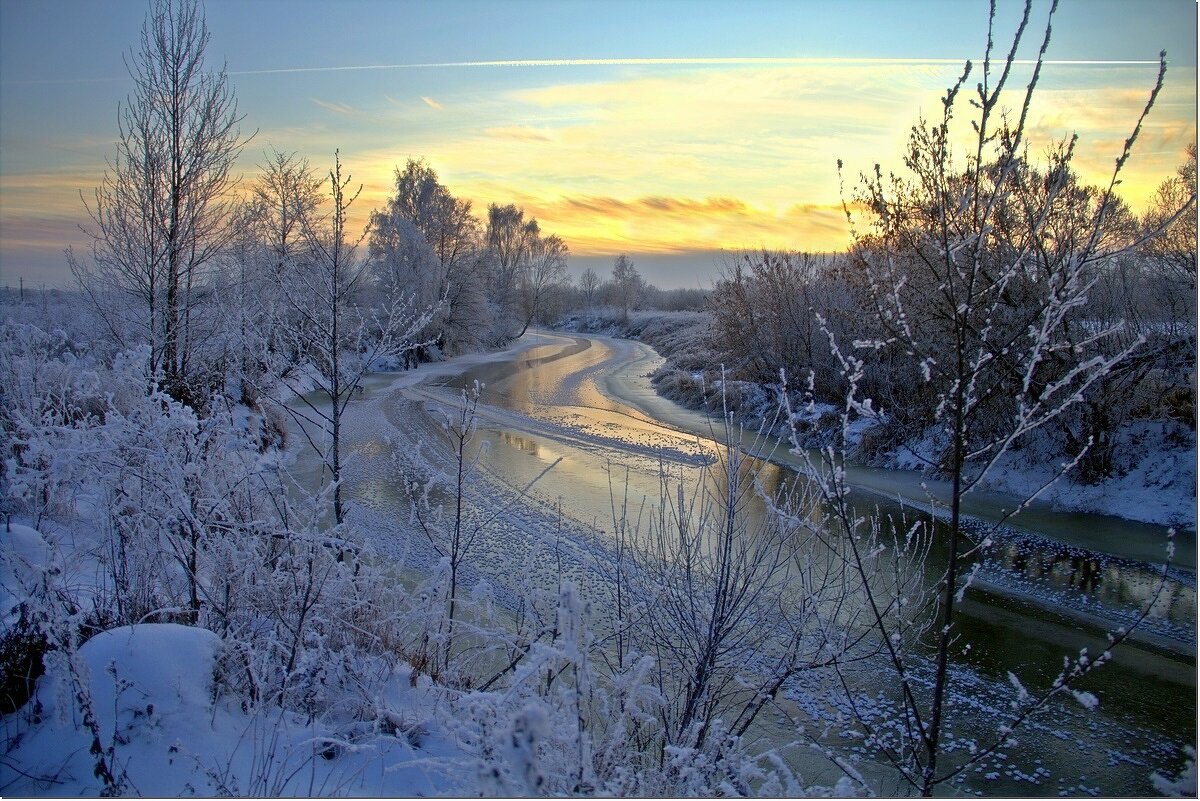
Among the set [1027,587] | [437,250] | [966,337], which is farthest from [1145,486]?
[437,250]

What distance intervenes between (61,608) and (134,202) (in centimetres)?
861

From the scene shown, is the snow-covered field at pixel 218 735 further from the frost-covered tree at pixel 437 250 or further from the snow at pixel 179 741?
the frost-covered tree at pixel 437 250

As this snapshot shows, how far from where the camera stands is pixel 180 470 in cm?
430

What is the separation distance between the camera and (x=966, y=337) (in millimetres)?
2934

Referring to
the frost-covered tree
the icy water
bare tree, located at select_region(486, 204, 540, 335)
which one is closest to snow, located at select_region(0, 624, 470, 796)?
the icy water

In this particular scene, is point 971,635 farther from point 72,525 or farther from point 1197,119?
point 72,525

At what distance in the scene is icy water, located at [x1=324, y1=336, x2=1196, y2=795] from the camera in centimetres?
465

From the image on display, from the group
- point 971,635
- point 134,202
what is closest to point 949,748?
point 971,635

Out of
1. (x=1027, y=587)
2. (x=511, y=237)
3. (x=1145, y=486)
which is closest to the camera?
(x=1027, y=587)

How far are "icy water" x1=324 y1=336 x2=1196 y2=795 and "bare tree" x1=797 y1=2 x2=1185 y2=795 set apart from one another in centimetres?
23

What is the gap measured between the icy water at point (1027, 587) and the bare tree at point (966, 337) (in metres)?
0.23

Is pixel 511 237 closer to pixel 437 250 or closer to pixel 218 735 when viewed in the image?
pixel 437 250

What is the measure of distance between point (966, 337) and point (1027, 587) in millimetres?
5972

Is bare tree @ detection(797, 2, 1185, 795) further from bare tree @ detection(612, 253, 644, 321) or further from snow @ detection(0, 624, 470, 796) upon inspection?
bare tree @ detection(612, 253, 644, 321)
